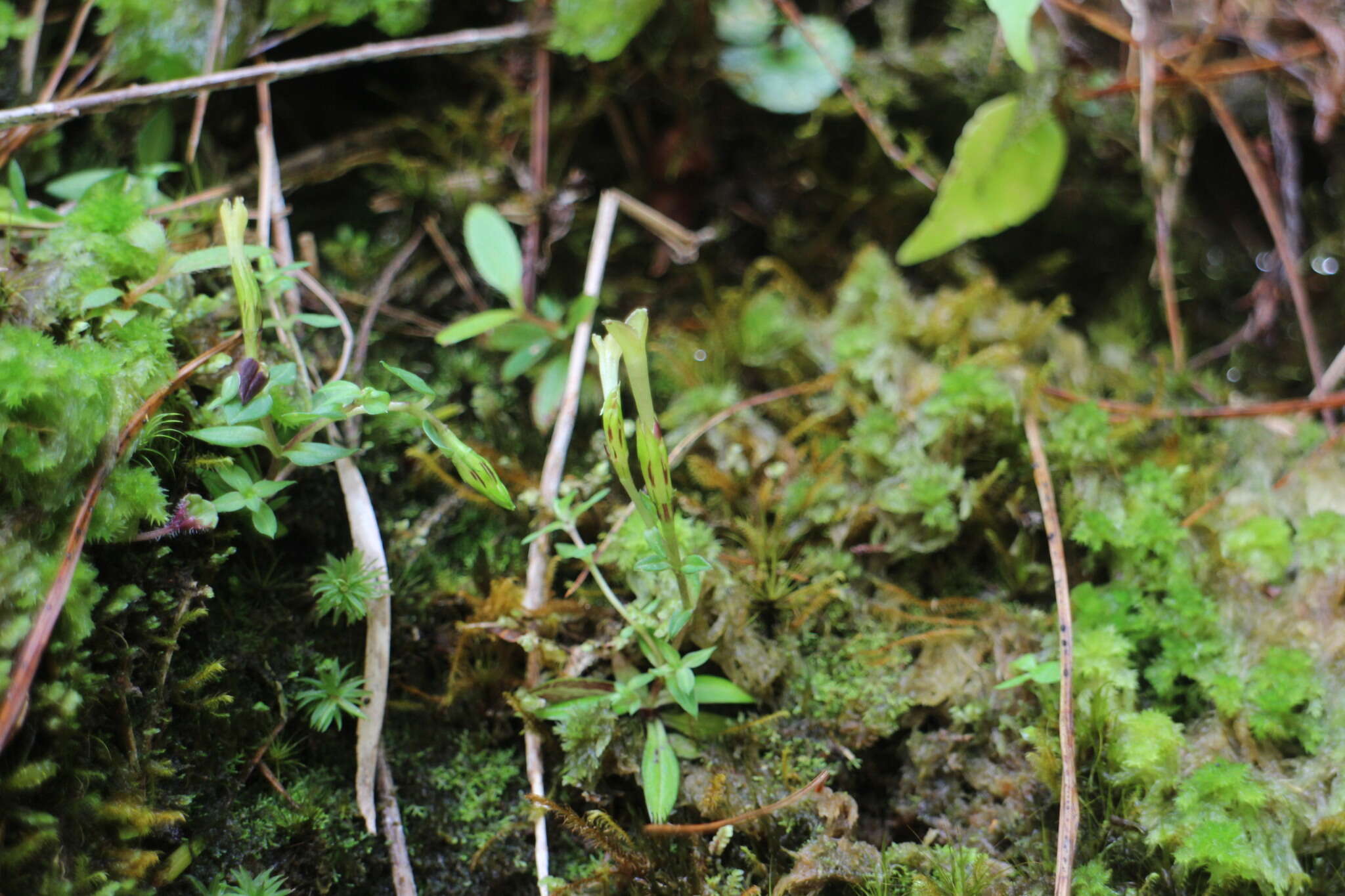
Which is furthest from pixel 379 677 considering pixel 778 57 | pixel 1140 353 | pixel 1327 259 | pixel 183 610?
pixel 1327 259

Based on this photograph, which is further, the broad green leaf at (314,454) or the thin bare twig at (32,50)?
the thin bare twig at (32,50)

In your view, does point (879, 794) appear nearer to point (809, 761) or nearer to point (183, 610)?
point (809, 761)

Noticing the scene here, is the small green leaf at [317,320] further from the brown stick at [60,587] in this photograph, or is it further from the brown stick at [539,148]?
the brown stick at [539,148]

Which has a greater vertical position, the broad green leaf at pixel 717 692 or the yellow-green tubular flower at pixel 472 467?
the yellow-green tubular flower at pixel 472 467

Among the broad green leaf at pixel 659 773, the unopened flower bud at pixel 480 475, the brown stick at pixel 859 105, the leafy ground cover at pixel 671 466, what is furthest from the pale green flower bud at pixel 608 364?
the brown stick at pixel 859 105

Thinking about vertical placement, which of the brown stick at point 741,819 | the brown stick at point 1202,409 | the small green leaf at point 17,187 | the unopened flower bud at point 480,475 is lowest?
the brown stick at point 741,819

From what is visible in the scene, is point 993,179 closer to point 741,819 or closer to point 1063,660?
point 1063,660
